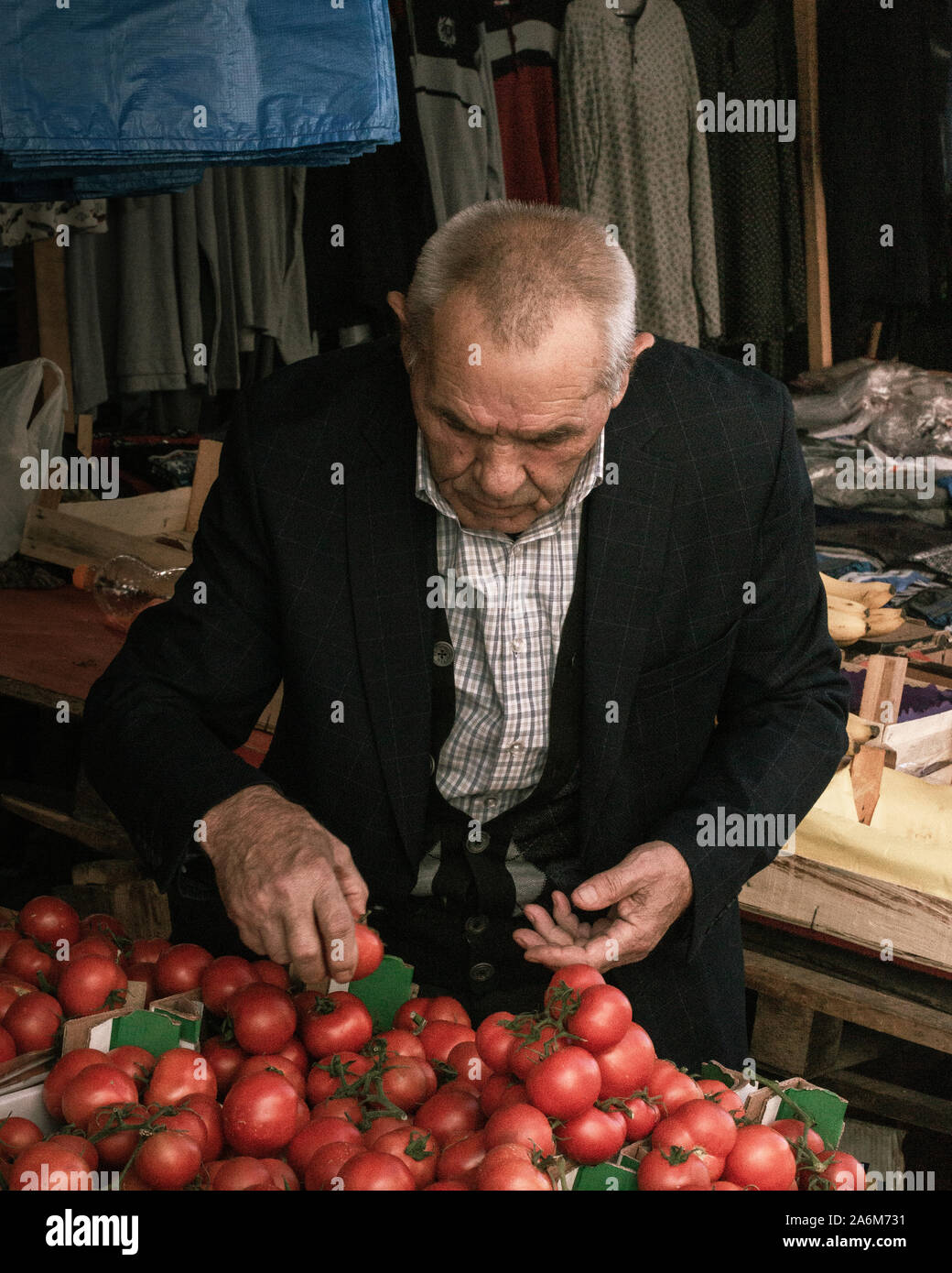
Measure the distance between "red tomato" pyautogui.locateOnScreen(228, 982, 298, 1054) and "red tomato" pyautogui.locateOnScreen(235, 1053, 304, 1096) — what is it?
0.02 meters

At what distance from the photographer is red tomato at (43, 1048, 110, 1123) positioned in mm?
1271

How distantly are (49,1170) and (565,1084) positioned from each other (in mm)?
479

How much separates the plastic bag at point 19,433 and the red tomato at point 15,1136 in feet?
9.42

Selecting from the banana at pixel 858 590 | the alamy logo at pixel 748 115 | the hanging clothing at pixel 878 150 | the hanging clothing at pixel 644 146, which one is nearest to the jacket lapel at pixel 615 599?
the banana at pixel 858 590

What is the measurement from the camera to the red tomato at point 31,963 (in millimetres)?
1520

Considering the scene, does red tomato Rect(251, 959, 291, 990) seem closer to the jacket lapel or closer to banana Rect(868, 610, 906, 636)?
the jacket lapel

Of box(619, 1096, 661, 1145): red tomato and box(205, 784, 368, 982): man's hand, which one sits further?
box(205, 784, 368, 982): man's hand

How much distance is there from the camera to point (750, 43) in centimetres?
545

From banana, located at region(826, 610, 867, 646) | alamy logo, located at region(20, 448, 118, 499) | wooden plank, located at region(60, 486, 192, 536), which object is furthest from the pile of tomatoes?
alamy logo, located at region(20, 448, 118, 499)

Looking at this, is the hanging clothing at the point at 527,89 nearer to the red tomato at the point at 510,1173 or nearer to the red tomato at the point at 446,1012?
the red tomato at the point at 446,1012

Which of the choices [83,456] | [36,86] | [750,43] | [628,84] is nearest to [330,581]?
[36,86]

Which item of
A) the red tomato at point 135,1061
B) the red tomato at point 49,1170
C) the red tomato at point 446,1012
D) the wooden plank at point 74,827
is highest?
the red tomato at point 49,1170

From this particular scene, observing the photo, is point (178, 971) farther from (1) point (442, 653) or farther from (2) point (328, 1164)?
(1) point (442, 653)
